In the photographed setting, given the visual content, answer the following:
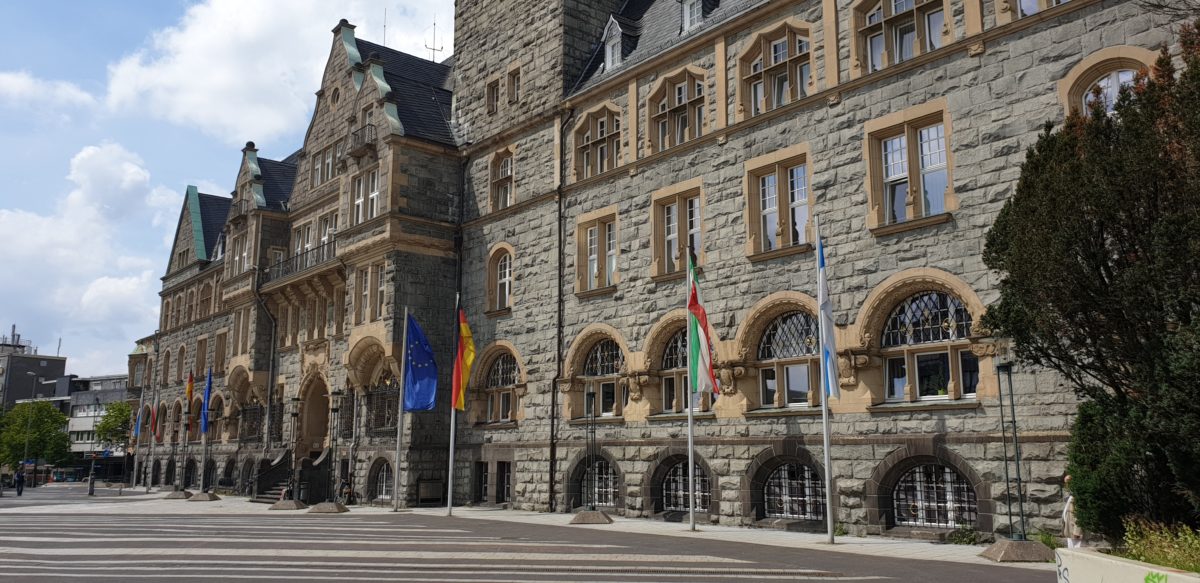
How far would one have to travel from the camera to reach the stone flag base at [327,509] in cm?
2602

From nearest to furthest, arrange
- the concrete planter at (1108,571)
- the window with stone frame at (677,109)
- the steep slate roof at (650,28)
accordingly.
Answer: the concrete planter at (1108,571), the window with stone frame at (677,109), the steep slate roof at (650,28)

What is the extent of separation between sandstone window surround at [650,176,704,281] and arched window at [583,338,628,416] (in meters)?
2.76

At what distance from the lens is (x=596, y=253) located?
25.8 m

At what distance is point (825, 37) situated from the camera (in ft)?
65.6

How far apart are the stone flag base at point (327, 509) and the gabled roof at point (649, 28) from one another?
1375cm

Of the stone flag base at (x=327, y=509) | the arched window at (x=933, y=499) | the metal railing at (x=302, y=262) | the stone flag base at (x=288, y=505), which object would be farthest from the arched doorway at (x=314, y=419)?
the arched window at (x=933, y=499)

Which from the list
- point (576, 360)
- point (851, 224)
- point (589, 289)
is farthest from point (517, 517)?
point (851, 224)

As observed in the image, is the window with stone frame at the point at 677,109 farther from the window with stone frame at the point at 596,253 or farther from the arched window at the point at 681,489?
the arched window at the point at 681,489

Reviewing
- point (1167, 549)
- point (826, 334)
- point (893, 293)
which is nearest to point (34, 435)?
point (826, 334)

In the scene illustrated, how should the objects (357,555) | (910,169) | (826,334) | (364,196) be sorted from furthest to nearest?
(364,196), (910,169), (826,334), (357,555)

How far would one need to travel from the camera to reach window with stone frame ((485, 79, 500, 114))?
100 feet

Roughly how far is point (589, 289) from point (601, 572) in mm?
14042

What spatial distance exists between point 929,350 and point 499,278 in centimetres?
1518

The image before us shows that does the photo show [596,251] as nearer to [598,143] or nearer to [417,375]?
[598,143]
